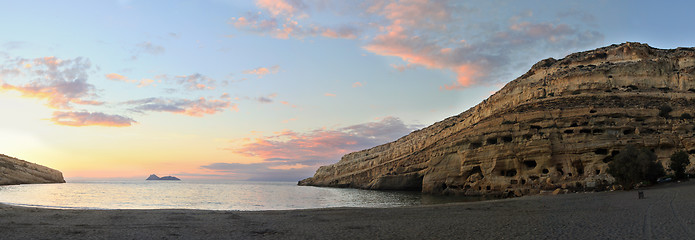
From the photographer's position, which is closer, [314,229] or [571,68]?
[314,229]

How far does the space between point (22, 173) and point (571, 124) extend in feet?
427

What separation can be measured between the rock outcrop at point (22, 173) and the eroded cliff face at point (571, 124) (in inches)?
3966

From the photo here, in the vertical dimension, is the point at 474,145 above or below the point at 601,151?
above

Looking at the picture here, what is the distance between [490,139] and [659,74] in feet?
65.0

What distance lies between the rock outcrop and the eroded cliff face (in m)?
101

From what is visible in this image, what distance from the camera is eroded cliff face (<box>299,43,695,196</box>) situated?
38.2m

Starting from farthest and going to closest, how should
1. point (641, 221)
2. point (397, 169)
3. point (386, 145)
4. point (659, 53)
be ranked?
1. point (386, 145)
2. point (397, 169)
3. point (659, 53)
4. point (641, 221)

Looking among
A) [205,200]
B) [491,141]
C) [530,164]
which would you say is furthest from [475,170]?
[205,200]

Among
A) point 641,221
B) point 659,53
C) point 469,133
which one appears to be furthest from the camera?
point 469,133

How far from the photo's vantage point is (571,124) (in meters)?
41.7

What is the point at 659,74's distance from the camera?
141ft

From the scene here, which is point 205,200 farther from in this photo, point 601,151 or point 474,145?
point 601,151

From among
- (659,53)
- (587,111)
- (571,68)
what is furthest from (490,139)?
(659,53)

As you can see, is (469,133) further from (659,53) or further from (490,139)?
(659,53)
